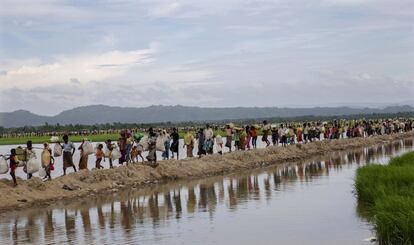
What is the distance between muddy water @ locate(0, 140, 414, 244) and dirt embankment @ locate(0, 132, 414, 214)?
0.86 m

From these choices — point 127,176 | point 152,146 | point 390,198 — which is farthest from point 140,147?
point 390,198

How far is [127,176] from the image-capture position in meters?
23.4

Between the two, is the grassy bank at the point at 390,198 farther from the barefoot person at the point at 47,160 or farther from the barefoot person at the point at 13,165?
the barefoot person at the point at 13,165

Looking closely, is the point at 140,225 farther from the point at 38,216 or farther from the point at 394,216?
the point at 394,216

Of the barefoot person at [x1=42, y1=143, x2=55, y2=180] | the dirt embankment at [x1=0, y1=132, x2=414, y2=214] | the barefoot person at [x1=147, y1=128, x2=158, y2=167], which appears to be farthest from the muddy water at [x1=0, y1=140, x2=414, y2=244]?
the barefoot person at [x1=42, y1=143, x2=55, y2=180]

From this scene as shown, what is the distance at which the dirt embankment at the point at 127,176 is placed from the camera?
18875 mm

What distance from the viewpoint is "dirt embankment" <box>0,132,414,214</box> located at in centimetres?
1888

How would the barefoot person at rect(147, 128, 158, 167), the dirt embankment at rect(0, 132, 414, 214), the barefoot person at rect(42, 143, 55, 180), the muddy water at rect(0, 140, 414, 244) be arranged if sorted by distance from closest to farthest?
the muddy water at rect(0, 140, 414, 244)
the dirt embankment at rect(0, 132, 414, 214)
the barefoot person at rect(42, 143, 55, 180)
the barefoot person at rect(147, 128, 158, 167)

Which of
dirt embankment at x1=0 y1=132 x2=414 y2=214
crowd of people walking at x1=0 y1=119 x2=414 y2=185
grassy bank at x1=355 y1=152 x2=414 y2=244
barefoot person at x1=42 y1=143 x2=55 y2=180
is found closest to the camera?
grassy bank at x1=355 y1=152 x2=414 y2=244

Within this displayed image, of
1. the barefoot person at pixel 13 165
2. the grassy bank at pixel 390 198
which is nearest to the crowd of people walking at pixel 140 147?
the barefoot person at pixel 13 165

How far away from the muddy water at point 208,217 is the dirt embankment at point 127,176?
86 centimetres

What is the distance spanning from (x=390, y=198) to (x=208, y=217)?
517cm

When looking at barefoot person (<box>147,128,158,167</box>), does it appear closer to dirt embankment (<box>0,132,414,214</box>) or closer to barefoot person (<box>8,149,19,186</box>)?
dirt embankment (<box>0,132,414,214</box>)

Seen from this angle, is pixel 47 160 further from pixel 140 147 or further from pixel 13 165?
pixel 140 147
